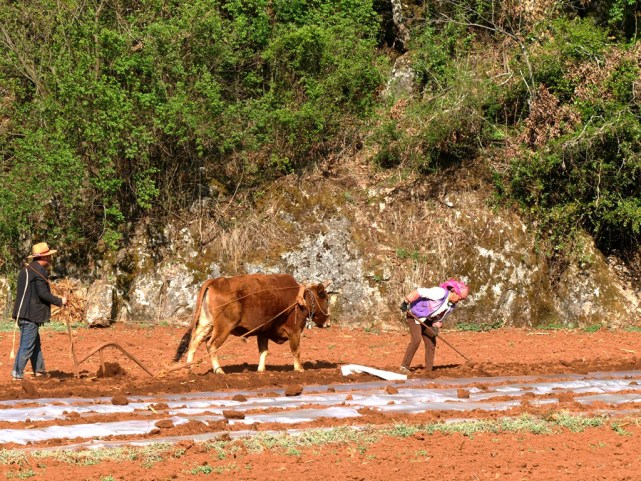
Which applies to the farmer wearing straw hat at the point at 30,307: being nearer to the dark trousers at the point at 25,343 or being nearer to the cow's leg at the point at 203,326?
the dark trousers at the point at 25,343

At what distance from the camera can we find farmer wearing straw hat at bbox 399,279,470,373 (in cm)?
1520

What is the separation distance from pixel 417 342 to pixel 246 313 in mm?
2660

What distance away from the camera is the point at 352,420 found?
10.9m

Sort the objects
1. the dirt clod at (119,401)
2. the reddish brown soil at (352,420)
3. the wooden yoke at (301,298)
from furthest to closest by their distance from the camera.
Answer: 1. the wooden yoke at (301,298)
2. the dirt clod at (119,401)
3. the reddish brown soil at (352,420)

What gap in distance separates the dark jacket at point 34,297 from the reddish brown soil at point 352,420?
959 millimetres

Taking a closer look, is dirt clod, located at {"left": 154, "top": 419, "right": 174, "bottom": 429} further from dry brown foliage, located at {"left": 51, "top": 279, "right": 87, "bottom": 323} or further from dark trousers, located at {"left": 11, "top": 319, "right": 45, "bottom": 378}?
dry brown foliage, located at {"left": 51, "top": 279, "right": 87, "bottom": 323}

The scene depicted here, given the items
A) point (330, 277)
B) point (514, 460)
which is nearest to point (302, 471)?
point (514, 460)

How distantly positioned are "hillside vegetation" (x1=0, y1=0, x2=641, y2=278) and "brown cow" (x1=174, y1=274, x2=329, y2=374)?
31.4 ft

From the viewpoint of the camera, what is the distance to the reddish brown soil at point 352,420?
870cm

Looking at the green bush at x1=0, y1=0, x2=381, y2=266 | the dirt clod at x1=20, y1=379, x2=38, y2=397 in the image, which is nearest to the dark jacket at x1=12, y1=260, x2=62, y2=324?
the dirt clod at x1=20, y1=379, x2=38, y2=397

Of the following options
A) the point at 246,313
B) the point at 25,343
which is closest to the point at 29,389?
the point at 25,343

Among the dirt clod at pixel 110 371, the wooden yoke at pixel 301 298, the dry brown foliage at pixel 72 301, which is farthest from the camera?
the dry brown foliage at pixel 72 301

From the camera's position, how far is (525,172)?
2553cm

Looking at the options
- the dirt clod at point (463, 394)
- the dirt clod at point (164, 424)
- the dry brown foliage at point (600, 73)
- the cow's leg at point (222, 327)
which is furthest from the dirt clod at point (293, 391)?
the dry brown foliage at point (600, 73)
